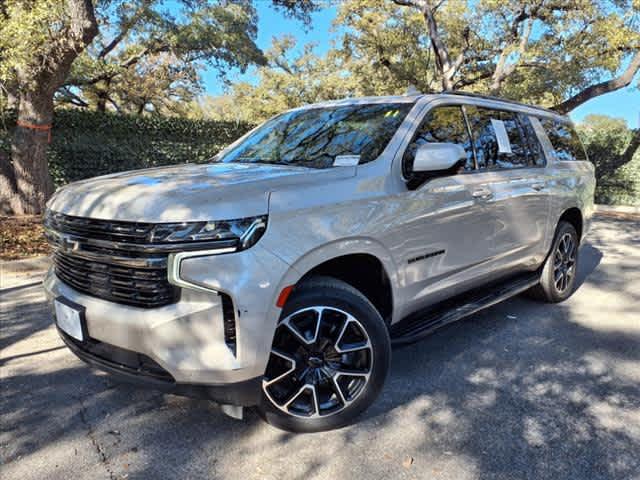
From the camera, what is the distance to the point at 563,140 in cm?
477

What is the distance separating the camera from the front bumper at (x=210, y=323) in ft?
6.63

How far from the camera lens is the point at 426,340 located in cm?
381

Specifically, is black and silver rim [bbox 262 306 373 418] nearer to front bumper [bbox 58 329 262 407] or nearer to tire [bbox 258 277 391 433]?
tire [bbox 258 277 391 433]

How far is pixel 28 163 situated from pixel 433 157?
8.10 m

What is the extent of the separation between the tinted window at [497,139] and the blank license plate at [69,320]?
2.83m

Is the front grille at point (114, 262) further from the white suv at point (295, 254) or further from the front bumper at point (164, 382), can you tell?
the front bumper at point (164, 382)

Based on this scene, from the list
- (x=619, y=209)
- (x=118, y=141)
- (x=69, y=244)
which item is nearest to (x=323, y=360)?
(x=69, y=244)

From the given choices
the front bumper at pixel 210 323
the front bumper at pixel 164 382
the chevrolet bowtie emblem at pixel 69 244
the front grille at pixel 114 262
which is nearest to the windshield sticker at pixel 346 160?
the front bumper at pixel 210 323

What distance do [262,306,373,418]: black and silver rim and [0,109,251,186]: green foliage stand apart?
310 inches

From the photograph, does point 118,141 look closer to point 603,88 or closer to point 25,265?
point 25,265

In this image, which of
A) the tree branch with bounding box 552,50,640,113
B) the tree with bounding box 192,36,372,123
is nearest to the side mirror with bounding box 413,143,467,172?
the tree branch with bounding box 552,50,640,113

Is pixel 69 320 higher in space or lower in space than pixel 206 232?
lower

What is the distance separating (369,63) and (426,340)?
16002 millimetres

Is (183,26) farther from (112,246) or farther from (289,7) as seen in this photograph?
(112,246)
